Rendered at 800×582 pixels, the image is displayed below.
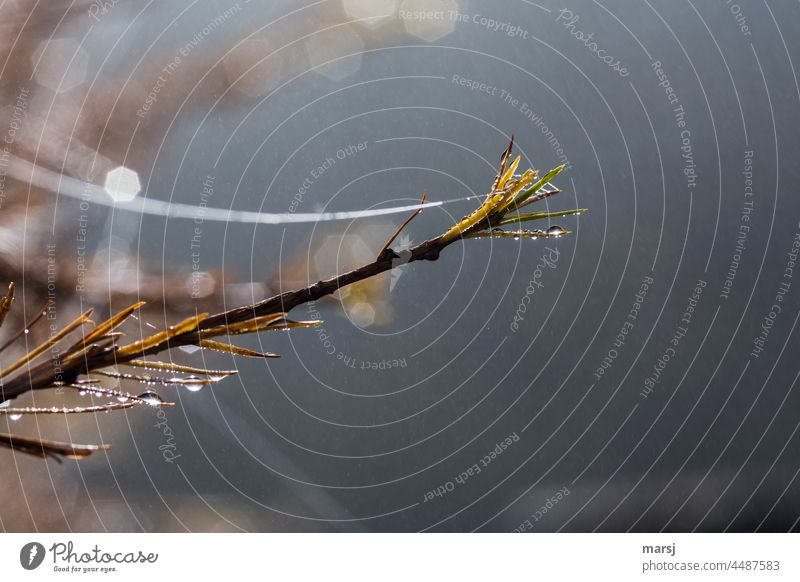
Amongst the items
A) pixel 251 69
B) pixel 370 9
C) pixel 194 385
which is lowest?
pixel 194 385

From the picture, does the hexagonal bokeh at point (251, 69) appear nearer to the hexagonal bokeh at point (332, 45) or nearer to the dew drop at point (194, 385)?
the hexagonal bokeh at point (332, 45)

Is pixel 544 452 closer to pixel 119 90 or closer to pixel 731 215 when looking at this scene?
pixel 731 215

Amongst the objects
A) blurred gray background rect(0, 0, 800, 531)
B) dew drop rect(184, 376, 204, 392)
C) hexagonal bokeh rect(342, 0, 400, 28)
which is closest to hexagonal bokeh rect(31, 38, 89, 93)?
blurred gray background rect(0, 0, 800, 531)

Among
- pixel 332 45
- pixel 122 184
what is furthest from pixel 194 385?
pixel 332 45

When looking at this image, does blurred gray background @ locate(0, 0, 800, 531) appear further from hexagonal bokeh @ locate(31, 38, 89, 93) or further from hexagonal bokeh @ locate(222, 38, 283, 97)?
hexagonal bokeh @ locate(31, 38, 89, 93)

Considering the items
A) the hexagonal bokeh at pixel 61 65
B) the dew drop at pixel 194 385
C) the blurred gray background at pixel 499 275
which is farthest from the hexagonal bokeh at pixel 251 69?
the dew drop at pixel 194 385

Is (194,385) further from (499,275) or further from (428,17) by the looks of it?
(499,275)

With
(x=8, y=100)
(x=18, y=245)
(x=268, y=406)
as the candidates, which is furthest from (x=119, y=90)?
(x=268, y=406)
